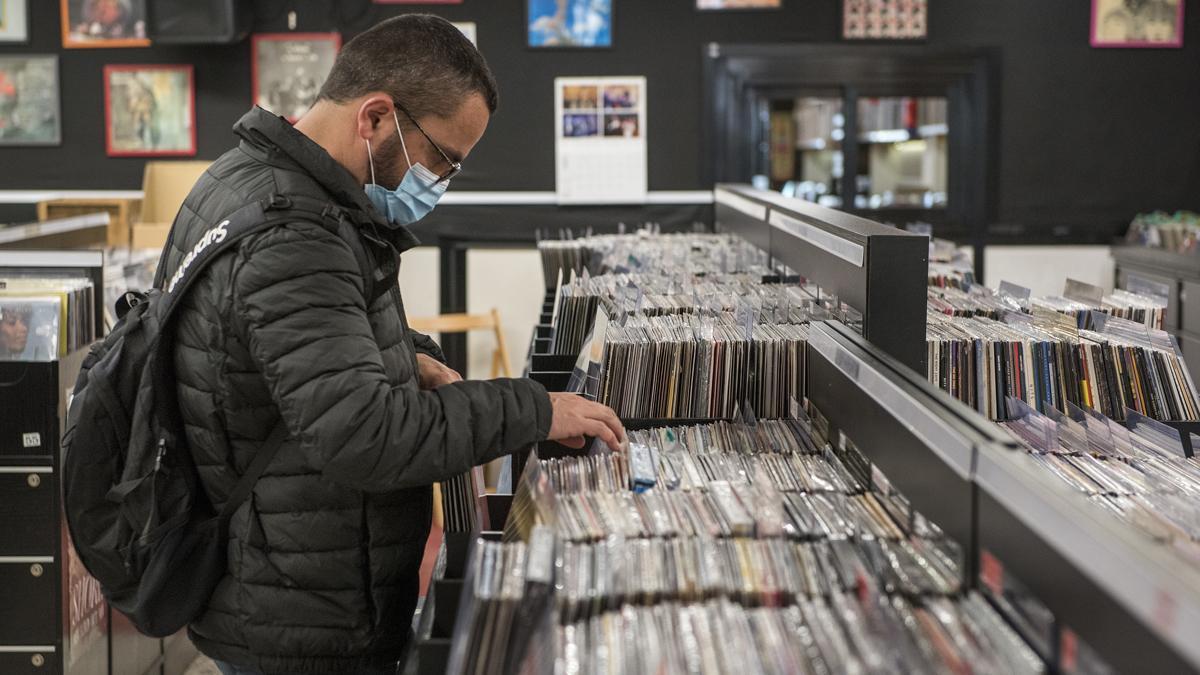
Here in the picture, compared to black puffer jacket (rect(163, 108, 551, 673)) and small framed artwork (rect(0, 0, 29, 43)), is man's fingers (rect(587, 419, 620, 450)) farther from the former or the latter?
small framed artwork (rect(0, 0, 29, 43))

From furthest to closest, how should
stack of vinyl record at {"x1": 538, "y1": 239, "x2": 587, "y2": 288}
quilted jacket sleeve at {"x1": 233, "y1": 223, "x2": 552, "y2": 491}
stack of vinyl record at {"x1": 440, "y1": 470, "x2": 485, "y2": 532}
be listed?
stack of vinyl record at {"x1": 538, "y1": 239, "x2": 587, "y2": 288}
stack of vinyl record at {"x1": 440, "y1": 470, "x2": 485, "y2": 532}
quilted jacket sleeve at {"x1": 233, "y1": 223, "x2": 552, "y2": 491}

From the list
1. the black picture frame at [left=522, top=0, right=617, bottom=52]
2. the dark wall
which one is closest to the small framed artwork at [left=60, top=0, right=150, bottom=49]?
the dark wall

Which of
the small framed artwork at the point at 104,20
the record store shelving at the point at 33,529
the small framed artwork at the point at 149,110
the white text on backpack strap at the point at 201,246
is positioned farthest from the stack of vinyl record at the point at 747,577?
the small framed artwork at the point at 104,20

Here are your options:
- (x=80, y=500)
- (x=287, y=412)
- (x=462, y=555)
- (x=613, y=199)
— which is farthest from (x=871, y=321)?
(x=613, y=199)

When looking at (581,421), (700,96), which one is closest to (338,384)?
(581,421)

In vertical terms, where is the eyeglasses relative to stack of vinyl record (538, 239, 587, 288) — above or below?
above

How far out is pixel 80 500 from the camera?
1.76m

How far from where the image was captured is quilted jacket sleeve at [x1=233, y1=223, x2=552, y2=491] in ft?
4.94

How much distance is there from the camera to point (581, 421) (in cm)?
175

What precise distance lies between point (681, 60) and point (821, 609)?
241 inches

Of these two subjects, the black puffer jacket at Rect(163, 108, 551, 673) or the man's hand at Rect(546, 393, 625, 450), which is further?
the man's hand at Rect(546, 393, 625, 450)

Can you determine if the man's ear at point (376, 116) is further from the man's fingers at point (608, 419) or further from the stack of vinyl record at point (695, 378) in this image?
the stack of vinyl record at point (695, 378)

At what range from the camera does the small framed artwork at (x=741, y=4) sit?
22.8 feet

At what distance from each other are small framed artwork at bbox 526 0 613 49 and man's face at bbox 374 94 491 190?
5256mm
